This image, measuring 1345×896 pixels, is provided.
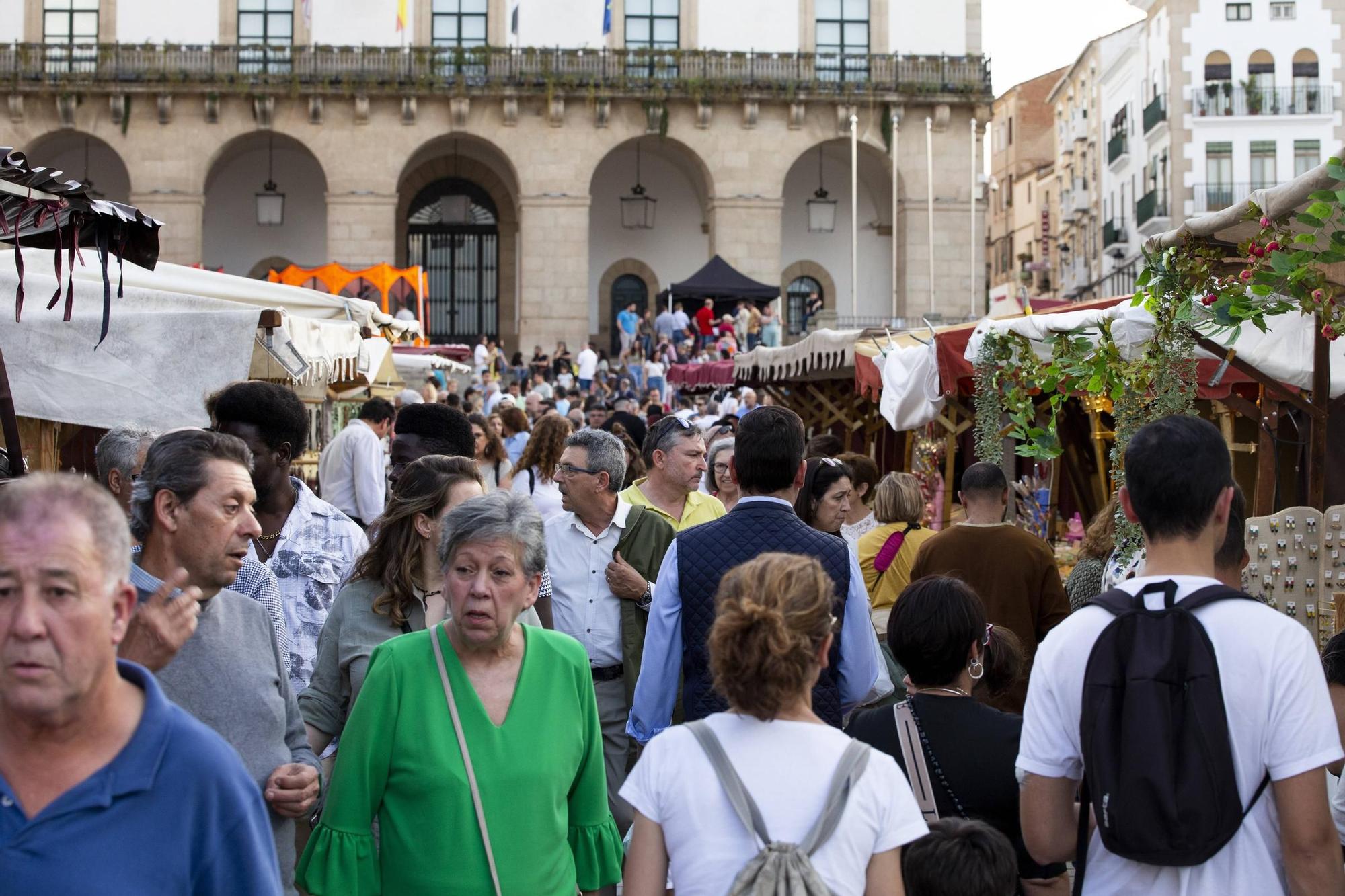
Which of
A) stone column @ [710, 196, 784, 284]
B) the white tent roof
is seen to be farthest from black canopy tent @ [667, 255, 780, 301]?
the white tent roof

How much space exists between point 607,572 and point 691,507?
1.30 metres

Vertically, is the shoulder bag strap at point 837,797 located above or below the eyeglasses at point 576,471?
below

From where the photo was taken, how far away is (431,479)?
4285 millimetres

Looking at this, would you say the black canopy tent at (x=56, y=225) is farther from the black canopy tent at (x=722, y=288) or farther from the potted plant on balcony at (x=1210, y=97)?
the potted plant on balcony at (x=1210, y=97)

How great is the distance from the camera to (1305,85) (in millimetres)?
46625

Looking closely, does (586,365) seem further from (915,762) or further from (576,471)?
(915,762)

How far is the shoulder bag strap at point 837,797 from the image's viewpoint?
9.07 ft

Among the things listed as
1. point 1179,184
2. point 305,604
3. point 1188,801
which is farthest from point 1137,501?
point 1179,184

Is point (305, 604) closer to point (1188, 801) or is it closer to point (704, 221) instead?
point (1188, 801)

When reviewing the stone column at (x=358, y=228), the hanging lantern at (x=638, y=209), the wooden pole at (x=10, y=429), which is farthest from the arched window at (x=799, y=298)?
the wooden pole at (x=10, y=429)

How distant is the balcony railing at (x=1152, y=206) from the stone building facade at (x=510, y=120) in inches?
459

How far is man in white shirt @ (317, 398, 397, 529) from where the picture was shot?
8406mm

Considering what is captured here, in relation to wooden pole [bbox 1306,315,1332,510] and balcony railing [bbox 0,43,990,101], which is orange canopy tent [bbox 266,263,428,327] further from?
wooden pole [bbox 1306,315,1332,510]

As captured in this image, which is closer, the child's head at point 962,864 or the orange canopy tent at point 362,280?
the child's head at point 962,864
